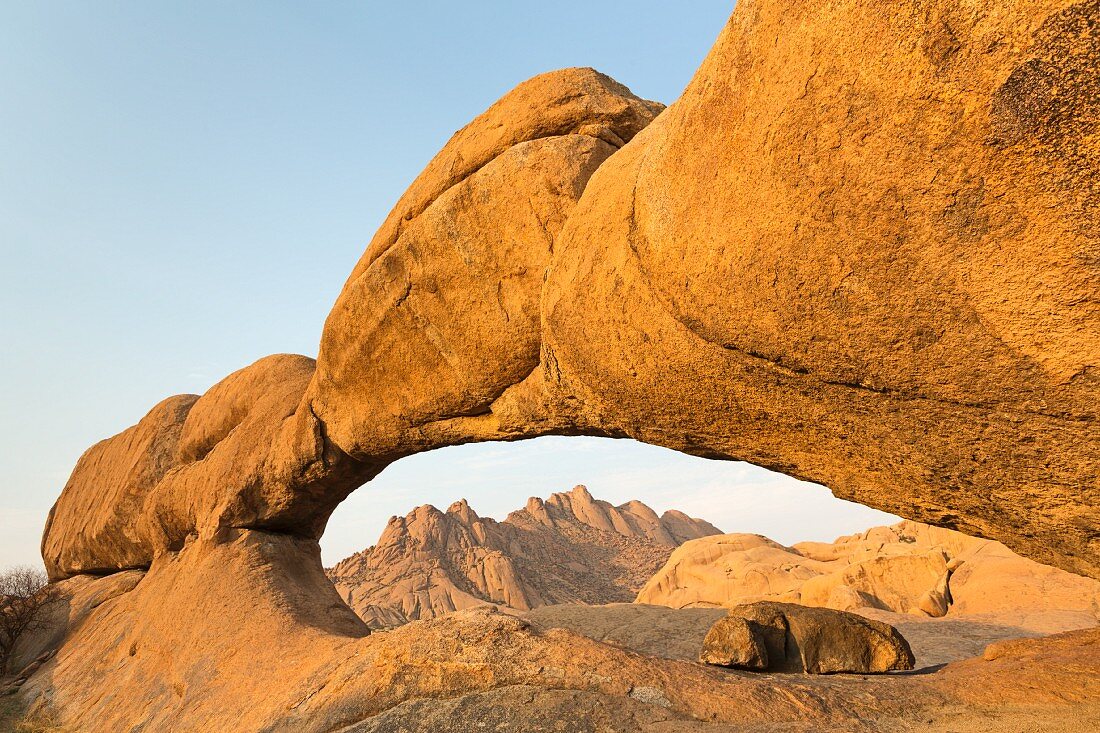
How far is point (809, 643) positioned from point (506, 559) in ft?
109

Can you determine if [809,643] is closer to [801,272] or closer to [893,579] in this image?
[801,272]

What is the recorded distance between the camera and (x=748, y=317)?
13.9 feet

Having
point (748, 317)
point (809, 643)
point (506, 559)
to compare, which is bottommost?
point (506, 559)

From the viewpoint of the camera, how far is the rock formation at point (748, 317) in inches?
117

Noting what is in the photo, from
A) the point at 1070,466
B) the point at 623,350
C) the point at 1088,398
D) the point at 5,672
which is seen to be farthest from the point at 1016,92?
the point at 5,672

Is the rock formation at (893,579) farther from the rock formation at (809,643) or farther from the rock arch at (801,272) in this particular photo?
the rock arch at (801,272)

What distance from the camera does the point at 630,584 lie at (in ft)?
136

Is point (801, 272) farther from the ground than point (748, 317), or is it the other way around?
point (801, 272)

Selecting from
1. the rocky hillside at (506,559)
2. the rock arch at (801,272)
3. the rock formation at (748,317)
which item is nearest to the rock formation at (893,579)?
the rock formation at (748,317)

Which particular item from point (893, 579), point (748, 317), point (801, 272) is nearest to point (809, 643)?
point (748, 317)

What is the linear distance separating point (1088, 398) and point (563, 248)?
3973 millimetres

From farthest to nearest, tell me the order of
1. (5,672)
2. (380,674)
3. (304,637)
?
1. (5,672)
2. (304,637)
3. (380,674)

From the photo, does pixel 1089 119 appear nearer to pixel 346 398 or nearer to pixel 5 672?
pixel 346 398

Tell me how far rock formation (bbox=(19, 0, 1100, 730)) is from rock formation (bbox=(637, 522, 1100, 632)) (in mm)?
7117
